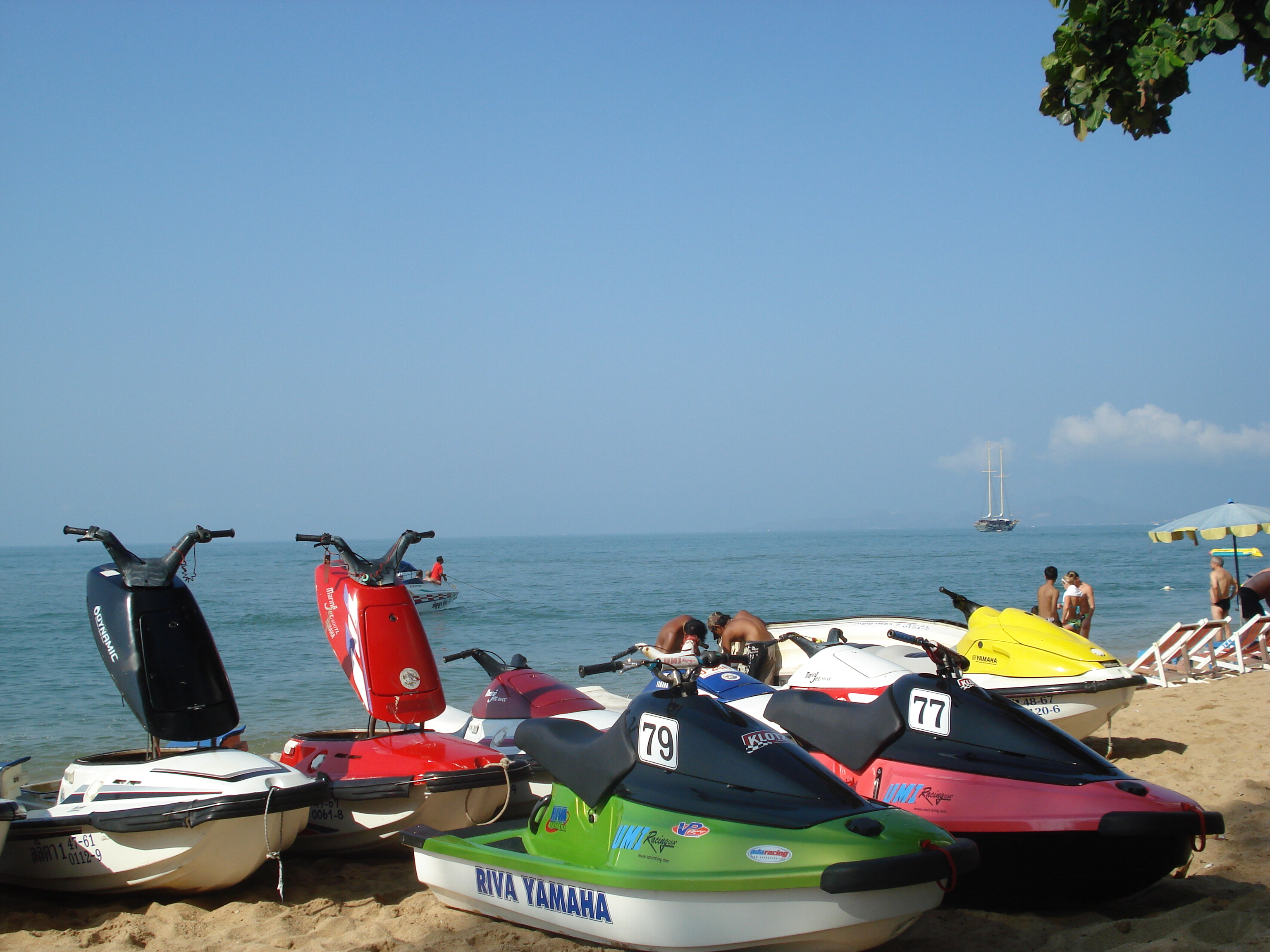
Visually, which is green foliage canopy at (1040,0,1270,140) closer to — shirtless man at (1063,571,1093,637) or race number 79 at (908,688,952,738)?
race number 79 at (908,688,952,738)

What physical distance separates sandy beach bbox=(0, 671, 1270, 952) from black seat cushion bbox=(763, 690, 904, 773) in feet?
2.83

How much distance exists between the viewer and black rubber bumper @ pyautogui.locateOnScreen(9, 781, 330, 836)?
5219mm

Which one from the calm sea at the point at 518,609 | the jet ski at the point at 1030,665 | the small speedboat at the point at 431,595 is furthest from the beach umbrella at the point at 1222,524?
the small speedboat at the point at 431,595

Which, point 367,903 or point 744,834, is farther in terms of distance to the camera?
point 367,903

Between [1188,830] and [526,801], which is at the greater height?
[1188,830]

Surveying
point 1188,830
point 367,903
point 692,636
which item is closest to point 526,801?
point 367,903

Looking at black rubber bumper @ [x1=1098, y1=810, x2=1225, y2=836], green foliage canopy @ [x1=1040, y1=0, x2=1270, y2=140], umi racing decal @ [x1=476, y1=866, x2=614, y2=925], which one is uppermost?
green foliage canopy @ [x1=1040, y1=0, x2=1270, y2=140]

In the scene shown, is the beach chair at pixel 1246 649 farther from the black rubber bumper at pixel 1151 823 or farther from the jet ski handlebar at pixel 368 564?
the jet ski handlebar at pixel 368 564

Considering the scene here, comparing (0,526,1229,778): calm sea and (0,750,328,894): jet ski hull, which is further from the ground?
(0,750,328,894): jet ski hull

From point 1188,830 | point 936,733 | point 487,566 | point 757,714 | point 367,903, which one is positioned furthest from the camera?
point 487,566

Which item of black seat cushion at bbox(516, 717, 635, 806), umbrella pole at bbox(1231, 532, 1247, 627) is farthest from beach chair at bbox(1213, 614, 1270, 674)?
black seat cushion at bbox(516, 717, 635, 806)

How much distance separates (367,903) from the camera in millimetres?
5652

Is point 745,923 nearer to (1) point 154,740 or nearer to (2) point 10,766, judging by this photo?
(1) point 154,740

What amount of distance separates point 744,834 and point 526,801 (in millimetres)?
2984
